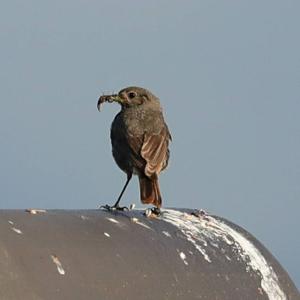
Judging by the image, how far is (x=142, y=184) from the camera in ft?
32.7

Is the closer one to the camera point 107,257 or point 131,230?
point 107,257

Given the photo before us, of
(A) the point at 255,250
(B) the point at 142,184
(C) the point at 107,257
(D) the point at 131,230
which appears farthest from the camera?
(B) the point at 142,184

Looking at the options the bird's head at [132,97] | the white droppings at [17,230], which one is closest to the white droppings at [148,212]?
the white droppings at [17,230]

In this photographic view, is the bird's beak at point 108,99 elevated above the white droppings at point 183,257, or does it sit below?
above

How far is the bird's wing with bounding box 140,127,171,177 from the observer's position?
9992mm

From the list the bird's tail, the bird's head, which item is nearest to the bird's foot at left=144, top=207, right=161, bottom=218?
the bird's tail

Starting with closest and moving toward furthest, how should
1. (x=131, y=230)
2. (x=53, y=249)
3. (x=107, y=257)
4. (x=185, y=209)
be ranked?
(x=53, y=249), (x=107, y=257), (x=131, y=230), (x=185, y=209)

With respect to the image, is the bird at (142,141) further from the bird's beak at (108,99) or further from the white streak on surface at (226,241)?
the white streak on surface at (226,241)

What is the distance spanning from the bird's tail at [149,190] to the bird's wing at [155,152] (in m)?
0.07

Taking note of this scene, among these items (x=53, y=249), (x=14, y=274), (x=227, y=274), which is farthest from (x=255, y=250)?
(x=14, y=274)

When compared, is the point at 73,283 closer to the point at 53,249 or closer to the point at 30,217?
the point at 53,249

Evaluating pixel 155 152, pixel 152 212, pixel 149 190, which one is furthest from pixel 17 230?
pixel 155 152

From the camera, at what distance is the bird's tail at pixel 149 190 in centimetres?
927

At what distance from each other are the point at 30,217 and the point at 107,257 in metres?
0.40
